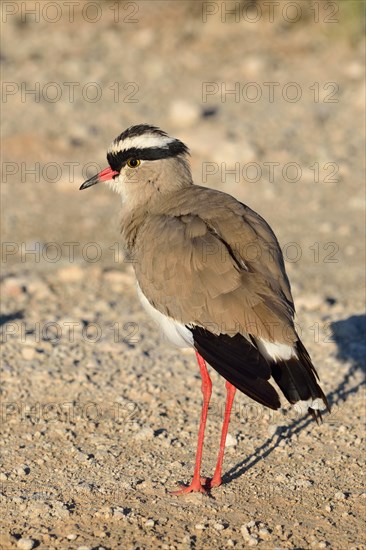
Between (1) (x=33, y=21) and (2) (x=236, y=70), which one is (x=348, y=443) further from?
(1) (x=33, y=21)

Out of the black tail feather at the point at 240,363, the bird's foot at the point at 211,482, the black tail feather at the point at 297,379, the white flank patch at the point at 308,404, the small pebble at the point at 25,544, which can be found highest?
the black tail feather at the point at 240,363

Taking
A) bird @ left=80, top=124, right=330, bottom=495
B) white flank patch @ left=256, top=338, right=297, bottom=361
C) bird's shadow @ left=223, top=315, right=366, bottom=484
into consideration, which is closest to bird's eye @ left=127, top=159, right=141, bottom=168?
bird @ left=80, top=124, right=330, bottom=495

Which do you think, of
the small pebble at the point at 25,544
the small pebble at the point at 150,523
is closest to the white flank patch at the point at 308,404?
the small pebble at the point at 150,523

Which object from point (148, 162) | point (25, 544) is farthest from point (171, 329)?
point (25, 544)

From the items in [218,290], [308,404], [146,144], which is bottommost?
[308,404]

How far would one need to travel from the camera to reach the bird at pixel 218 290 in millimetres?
4508

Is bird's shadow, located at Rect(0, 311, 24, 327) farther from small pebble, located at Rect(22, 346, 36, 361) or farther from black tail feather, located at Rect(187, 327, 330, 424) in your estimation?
black tail feather, located at Rect(187, 327, 330, 424)

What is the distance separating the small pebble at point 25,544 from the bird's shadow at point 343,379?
3.62ft

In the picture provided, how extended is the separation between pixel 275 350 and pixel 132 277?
2971 millimetres

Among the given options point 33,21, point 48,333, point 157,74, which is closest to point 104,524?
point 48,333

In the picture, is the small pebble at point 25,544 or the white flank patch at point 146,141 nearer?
the small pebble at point 25,544

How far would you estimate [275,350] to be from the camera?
458 cm

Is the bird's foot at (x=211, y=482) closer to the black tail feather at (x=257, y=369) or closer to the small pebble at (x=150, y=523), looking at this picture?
the small pebble at (x=150, y=523)

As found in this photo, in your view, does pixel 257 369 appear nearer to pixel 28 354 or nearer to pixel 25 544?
pixel 25 544
